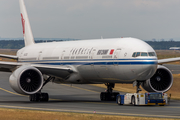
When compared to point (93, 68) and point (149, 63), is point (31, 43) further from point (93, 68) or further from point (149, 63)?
point (149, 63)

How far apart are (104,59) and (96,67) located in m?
1.28

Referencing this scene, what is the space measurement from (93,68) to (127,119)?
13276 millimetres

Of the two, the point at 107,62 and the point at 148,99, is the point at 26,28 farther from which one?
the point at 148,99

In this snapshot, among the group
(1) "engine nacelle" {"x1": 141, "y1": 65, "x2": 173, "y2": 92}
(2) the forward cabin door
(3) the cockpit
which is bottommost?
(1) "engine nacelle" {"x1": 141, "y1": 65, "x2": 173, "y2": 92}

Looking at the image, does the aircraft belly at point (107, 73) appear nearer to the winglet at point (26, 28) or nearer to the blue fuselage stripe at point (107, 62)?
the blue fuselage stripe at point (107, 62)

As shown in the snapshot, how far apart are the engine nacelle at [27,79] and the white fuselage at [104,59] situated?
2.98 metres

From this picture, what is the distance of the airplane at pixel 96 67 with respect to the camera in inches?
1249

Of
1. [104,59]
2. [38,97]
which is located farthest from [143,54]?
[38,97]

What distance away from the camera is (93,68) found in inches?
1387

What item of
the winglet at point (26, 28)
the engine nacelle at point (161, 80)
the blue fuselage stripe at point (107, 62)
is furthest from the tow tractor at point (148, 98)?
the winglet at point (26, 28)

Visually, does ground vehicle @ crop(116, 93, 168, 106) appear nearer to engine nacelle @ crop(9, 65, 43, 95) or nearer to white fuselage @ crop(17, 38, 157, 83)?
white fuselage @ crop(17, 38, 157, 83)

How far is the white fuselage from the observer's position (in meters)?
31.4

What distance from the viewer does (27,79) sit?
1383 inches

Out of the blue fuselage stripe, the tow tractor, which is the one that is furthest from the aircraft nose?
the tow tractor
